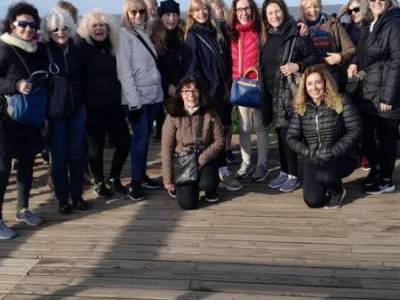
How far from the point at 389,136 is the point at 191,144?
1826 mm

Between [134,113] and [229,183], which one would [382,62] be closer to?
[229,183]

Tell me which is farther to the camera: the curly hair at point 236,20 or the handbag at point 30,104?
the curly hair at point 236,20

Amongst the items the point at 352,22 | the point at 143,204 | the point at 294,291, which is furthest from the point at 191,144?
the point at 352,22

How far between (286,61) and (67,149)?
2.12 meters

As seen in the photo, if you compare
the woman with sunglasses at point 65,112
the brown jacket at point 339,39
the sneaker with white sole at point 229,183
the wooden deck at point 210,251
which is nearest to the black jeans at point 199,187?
the wooden deck at point 210,251

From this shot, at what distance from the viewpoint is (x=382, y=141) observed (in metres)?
5.41

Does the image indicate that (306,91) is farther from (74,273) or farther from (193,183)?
(74,273)

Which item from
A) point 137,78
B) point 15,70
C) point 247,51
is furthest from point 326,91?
point 15,70

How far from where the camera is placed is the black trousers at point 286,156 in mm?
5656

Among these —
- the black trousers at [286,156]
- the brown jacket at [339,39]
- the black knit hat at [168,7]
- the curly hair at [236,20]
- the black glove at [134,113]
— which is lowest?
the black trousers at [286,156]

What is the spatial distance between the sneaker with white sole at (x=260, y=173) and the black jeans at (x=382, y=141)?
1.04 m

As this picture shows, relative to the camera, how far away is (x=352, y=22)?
6457 millimetres

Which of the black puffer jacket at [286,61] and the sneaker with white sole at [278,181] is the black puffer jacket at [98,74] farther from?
the sneaker with white sole at [278,181]

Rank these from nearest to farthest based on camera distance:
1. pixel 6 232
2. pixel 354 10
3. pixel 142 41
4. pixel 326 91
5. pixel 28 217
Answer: pixel 6 232
pixel 28 217
pixel 326 91
pixel 142 41
pixel 354 10
